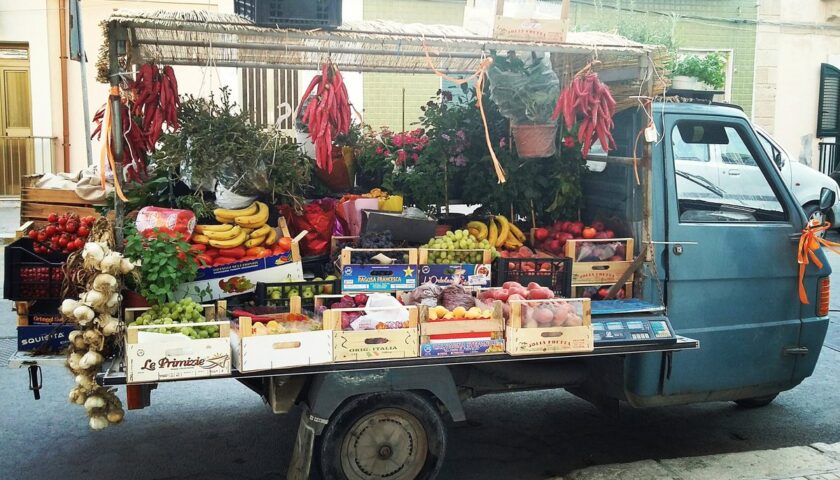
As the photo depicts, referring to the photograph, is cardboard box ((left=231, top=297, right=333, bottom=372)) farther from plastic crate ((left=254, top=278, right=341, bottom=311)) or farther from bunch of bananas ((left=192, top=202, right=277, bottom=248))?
bunch of bananas ((left=192, top=202, right=277, bottom=248))

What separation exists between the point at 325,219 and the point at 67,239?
68.8 inches

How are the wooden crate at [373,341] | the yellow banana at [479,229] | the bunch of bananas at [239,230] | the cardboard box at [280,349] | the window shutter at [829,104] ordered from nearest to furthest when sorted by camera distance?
the cardboard box at [280,349]
the wooden crate at [373,341]
the bunch of bananas at [239,230]
the yellow banana at [479,229]
the window shutter at [829,104]

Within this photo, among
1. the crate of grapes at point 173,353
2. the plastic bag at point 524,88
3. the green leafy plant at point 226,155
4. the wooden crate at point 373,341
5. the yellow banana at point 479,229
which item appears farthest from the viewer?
the yellow banana at point 479,229

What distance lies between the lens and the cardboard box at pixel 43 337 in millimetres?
4188

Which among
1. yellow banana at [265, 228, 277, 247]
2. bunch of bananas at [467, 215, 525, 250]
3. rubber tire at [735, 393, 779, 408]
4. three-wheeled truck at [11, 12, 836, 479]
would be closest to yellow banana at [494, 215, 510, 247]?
bunch of bananas at [467, 215, 525, 250]

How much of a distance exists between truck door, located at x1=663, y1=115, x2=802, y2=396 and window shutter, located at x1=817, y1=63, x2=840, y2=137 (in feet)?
49.7

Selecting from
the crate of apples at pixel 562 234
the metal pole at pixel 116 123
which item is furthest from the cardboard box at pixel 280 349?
the crate of apples at pixel 562 234

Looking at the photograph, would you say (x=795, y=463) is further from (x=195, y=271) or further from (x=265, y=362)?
(x=195, y=271)

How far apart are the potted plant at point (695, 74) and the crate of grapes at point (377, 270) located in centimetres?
241

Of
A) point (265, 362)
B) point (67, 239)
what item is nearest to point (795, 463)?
point (265, 362)

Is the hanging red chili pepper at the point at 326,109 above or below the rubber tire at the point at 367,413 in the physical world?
above

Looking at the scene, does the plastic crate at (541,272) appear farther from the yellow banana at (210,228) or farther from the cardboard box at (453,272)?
the yellow banana at (210,228)

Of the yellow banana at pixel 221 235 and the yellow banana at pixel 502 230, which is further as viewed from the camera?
the yellow banana at pixel 502 230

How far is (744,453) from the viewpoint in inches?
194
